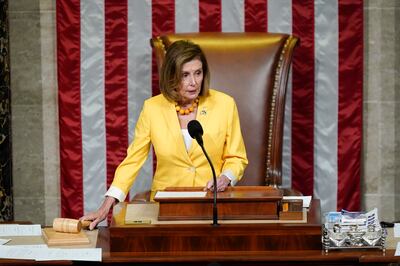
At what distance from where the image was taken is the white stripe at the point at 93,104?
516 centimetres

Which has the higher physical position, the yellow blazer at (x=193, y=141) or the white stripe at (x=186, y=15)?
the white stripe at (x=186, y=15)

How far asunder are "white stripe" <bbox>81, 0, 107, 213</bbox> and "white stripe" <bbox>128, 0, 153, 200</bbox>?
0.55 ft

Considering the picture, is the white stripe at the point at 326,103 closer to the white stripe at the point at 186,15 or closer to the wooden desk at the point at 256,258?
the white stripe at the point at 186,15

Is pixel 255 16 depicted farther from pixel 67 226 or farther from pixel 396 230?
pixel 67 226

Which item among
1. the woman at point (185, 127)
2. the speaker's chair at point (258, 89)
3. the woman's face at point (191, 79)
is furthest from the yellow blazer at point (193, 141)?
the speaker's chair at point (258, 89)

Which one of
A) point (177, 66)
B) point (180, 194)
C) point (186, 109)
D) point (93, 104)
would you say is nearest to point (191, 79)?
point (177, 66)

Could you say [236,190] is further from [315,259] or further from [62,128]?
[62,128]

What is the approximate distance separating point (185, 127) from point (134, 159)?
0.30m

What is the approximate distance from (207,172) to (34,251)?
1.34 metres

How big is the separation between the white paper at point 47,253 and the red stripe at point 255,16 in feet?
7.57

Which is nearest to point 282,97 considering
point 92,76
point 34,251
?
point 92,76

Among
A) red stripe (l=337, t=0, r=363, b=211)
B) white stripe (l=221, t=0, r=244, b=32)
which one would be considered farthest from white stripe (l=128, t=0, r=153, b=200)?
red stripe (l=337, t=0, r=363, b=211)

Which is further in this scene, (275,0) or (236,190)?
(275,0)

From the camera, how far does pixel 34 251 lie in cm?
319
